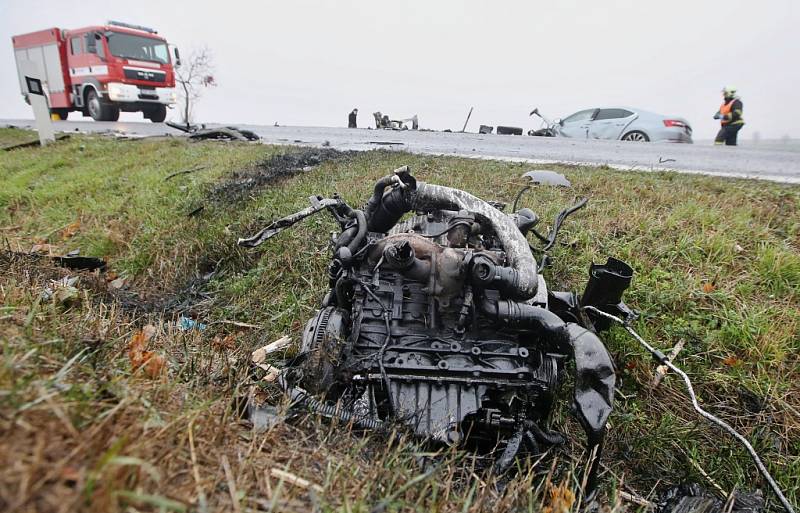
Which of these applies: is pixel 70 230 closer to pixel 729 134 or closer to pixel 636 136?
pixel 636 136

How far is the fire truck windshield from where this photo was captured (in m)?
14.7

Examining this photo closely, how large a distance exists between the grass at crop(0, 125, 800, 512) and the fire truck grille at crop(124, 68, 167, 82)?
27.8 ft

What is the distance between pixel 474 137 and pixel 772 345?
8.90 m

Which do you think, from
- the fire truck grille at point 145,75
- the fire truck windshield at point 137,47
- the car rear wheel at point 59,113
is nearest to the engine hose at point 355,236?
the fire truck grille at point 145,75

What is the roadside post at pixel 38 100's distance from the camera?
1002cm

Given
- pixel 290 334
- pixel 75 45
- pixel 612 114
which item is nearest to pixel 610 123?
pixel 612 114

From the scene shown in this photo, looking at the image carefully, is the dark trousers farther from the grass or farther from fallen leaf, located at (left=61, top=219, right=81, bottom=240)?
fallen leaf, located at (left=61, top=219, right=81, bottom=240)

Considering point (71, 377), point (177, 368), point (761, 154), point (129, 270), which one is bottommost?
point (129, 270)

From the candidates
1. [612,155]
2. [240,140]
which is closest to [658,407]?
[612,155]

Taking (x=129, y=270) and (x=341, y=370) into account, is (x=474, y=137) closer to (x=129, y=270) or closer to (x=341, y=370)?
(x=129, y=270)

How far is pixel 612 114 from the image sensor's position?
1120cm

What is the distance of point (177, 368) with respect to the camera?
1.90m

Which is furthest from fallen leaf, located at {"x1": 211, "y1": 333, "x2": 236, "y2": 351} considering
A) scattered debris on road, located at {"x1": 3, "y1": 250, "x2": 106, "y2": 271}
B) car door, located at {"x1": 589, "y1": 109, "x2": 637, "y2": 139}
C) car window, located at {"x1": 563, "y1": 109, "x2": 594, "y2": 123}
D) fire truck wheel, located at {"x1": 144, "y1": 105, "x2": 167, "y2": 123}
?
fire truck wheel, located at {"x1": 144, "y1": 105, "x2": 167, "y2": 123}

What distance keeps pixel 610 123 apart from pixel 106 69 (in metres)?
15.5
